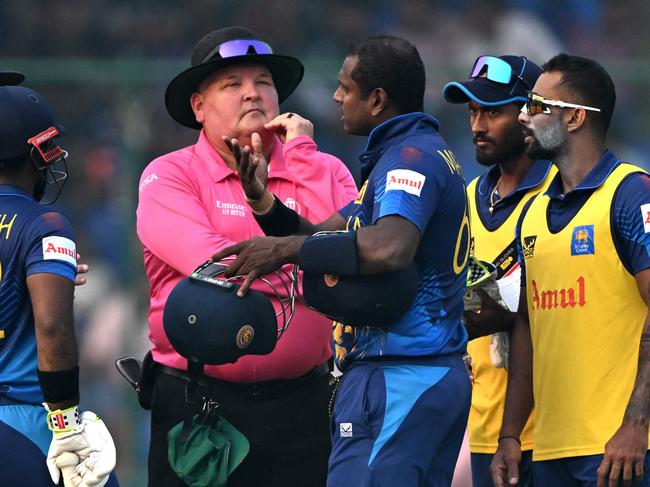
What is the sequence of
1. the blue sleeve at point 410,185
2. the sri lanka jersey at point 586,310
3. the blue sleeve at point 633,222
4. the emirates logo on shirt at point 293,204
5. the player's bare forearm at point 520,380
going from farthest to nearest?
the emirates logo on shirt at point 293,204, the player's bare forearm at point 520,380, the sri lanka jersey at point 586,310, the blue sleeve at point 633,222, the blue sleeve at point 410,185

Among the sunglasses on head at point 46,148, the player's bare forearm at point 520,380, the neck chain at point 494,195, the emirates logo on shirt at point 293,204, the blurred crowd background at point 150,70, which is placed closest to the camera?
the sunglasses on head at point 46,148

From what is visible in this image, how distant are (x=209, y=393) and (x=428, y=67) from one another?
4.79 metres

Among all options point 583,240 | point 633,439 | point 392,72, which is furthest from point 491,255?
point 633,439

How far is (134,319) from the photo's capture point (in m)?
9.29

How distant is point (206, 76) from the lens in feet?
19.7

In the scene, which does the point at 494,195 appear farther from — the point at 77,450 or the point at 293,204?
the point at 77,450

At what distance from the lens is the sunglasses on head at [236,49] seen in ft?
19.4

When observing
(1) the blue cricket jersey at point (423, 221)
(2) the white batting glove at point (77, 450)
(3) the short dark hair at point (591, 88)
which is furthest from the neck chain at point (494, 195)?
(2) the white batting glove at point (77, 450)

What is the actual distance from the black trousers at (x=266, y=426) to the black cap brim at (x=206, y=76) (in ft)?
3.93

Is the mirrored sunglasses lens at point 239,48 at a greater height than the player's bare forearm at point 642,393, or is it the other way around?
the mirrored sunglasses lens at point 239,48

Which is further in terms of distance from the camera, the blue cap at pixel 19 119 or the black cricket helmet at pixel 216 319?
the blue cap at pixel 19 119

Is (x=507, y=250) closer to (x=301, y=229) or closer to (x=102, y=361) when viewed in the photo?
(x=301, y=229)

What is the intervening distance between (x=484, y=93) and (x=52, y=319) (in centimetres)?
225

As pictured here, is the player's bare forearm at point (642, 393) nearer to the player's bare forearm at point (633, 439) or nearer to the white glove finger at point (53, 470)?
the player's bare forearm at point (633, 439)
